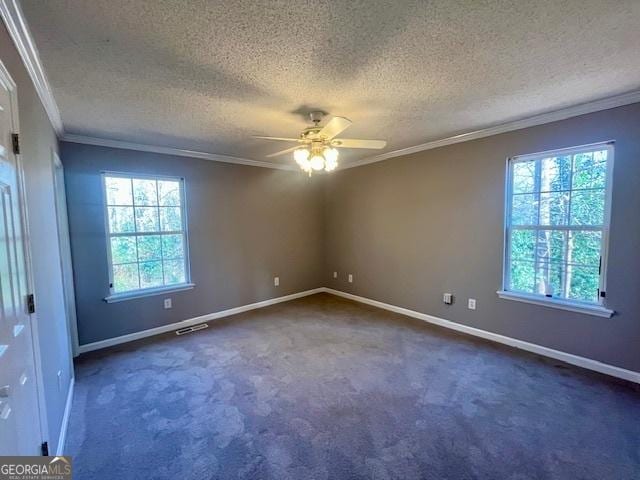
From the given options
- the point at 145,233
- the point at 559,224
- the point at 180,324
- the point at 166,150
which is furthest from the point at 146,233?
the point at 559,224

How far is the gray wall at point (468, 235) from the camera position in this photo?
8.23ft

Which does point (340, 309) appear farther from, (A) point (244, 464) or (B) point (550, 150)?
(B) point (550, 150)

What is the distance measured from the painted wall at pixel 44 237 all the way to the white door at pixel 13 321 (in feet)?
0.68

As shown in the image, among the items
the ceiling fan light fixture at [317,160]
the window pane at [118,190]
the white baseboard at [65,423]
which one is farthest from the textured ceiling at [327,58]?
the white baseboard at [65,423]

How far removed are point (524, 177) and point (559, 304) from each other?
1.35 metres

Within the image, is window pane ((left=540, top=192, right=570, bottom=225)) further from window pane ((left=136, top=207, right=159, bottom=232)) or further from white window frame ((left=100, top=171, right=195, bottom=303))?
window pane ((left=136, top=207, right=159, bottom=232))

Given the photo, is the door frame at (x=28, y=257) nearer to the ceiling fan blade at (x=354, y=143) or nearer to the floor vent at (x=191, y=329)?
the ceiling fan blade at (x=354, y=143)

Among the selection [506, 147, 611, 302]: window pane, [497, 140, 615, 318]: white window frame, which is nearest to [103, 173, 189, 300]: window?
[497, 140, 615, 318]: white window frame

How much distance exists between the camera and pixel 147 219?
3.65 meters

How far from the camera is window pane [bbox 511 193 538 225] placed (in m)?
3.06

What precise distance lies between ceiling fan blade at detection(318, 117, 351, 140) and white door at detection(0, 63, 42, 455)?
1728mm

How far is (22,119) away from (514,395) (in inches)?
149

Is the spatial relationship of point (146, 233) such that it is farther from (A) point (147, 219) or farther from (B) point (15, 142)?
(B) point (15, 142)

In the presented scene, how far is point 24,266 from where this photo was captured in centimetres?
139
